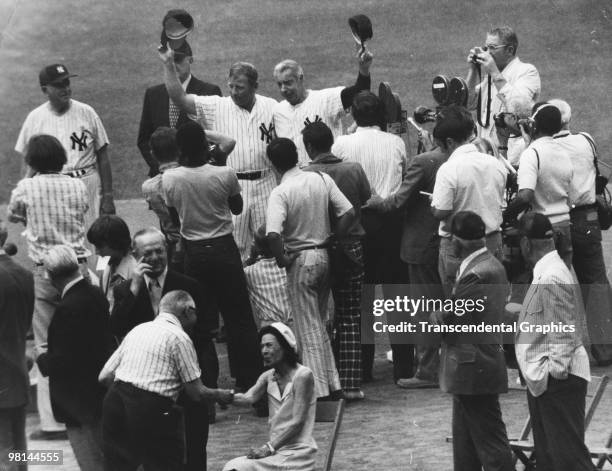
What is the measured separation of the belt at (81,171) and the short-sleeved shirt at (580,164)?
8.91ft

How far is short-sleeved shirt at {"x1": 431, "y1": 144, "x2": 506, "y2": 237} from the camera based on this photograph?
23.2 feet

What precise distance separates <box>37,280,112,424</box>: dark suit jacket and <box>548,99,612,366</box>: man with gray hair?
10.0ft

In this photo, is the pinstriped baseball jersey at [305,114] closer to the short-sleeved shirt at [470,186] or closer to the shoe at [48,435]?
the short-sleeved shirt at [470,186]

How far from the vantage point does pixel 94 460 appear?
6035 mm

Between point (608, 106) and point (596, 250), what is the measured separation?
536 cm

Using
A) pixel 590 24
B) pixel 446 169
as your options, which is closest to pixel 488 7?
pixel 590 24

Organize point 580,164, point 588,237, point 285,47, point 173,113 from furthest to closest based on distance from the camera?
1. point 285,47
2. point 173,113
3. point 588,237
4. point 580,164

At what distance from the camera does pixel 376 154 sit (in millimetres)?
7629

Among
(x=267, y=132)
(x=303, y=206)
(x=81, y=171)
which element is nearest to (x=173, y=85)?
(x=267, y=132)

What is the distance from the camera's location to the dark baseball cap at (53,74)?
7.76m

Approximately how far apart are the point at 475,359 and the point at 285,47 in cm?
640

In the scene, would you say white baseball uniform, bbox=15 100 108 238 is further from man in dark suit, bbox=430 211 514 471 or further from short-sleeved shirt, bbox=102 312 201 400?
man in dark suit, bbox=430 211 514 471

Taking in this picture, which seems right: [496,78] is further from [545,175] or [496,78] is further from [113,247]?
[113,247]

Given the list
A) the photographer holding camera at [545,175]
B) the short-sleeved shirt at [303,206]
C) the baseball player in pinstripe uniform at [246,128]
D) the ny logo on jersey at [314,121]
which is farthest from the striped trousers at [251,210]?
the photographer holding camera at [545,175]
